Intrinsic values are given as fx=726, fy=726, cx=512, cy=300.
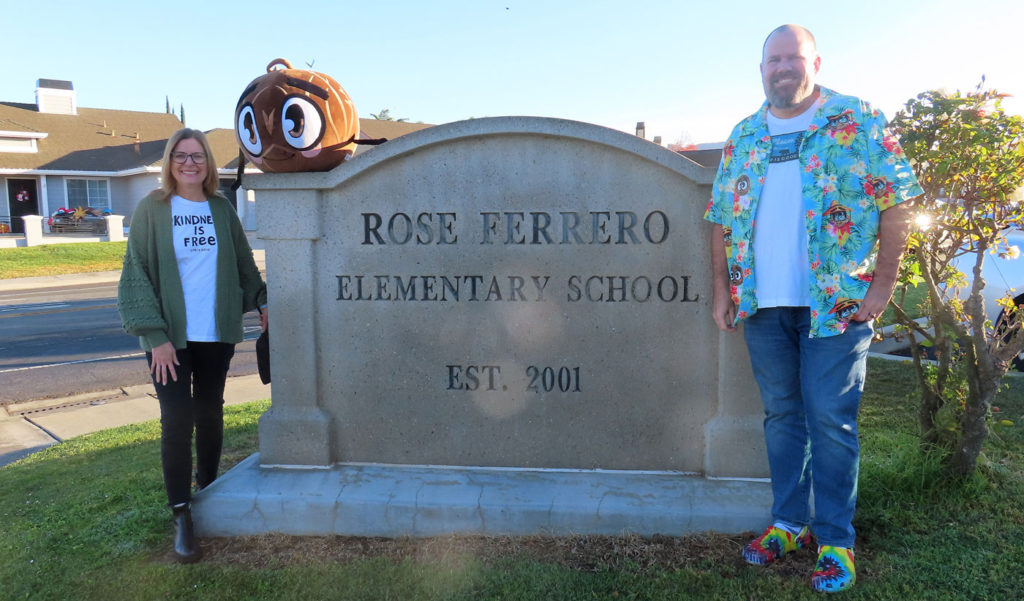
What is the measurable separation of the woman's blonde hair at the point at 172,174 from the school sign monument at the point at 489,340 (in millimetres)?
237

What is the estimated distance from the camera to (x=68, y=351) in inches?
357

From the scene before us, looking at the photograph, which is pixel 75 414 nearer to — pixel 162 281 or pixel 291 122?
pixel 162 281

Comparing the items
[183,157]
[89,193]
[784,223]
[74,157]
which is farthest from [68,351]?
[74,157]

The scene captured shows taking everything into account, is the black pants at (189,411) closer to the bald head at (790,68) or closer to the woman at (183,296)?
the woman at (183,296)

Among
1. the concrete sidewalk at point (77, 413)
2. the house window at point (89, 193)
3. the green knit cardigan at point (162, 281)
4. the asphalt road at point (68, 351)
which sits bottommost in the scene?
the concrete sidewalk at point (77, 413)

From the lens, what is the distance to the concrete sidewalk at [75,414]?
5270mm

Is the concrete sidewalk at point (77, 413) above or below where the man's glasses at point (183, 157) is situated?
below

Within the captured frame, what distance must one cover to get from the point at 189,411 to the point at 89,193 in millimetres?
36113

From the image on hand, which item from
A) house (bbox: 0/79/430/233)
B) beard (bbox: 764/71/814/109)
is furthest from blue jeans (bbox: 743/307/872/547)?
house (bbox: 0/79/430/233)

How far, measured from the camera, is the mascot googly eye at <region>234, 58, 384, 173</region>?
3.44 metres

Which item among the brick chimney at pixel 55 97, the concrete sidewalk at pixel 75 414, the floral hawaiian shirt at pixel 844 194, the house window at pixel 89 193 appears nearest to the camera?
the floral hawaiian shirt at pixel 844 194

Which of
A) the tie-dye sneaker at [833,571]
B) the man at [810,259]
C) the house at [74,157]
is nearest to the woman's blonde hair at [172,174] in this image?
the man at [810,259]

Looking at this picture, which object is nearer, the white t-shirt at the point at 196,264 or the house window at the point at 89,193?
the white t-shirt at the point at 196,264

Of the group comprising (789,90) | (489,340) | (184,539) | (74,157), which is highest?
(74,157)
